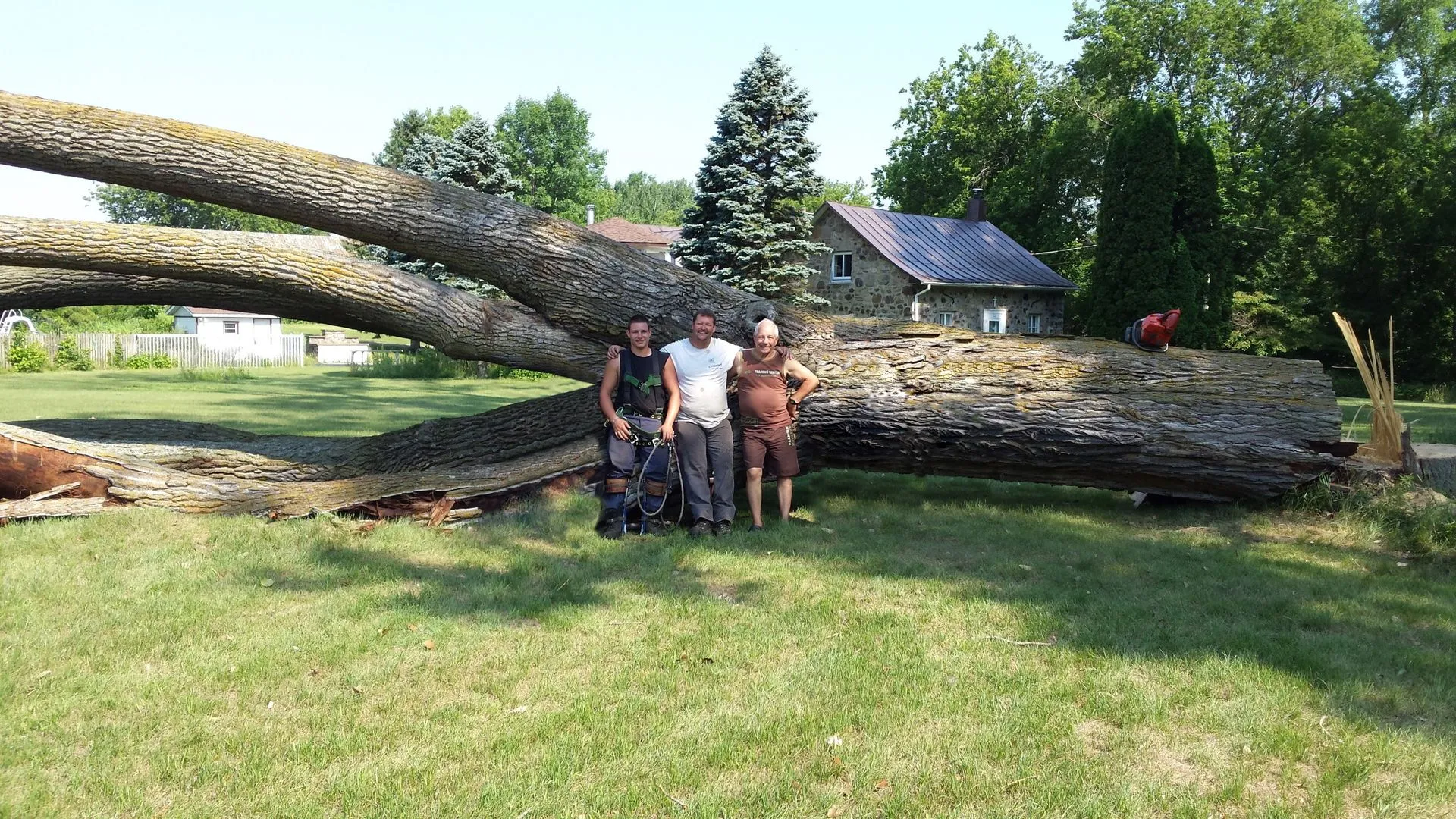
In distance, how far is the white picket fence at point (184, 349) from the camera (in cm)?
2909

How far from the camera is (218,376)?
25.0 metres

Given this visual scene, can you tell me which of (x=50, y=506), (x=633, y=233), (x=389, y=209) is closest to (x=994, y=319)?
(x=389, y=209)

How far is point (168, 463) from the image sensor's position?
23.9ft

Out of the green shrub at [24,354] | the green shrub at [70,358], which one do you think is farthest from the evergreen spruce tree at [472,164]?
→ the green shrub at [24,354]

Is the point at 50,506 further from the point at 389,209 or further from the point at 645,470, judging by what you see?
the point at 645,470

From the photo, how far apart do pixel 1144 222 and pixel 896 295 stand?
7013mm

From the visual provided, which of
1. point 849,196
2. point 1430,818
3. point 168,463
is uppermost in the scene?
point 849,196

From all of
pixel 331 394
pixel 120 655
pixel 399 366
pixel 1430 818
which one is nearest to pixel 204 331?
pixel 399 366

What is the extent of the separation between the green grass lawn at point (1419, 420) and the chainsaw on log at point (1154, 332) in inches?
89.7

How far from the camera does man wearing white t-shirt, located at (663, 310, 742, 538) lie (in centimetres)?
674

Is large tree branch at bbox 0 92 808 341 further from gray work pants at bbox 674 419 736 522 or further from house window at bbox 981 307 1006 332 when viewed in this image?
house window at bbox 981 307 1006 332

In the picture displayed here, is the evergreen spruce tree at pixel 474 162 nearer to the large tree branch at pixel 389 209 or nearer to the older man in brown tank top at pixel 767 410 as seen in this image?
the large tree branch at pixel 389 209

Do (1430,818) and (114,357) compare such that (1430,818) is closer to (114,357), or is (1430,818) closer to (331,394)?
(331,394)

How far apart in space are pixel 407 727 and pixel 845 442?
4.45 m
